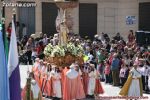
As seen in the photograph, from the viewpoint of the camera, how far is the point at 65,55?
18.5 m

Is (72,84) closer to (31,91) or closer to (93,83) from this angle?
(93,83)

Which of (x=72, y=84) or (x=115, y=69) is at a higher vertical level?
(x=115, y=69)

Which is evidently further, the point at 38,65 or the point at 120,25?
the point at 120,25

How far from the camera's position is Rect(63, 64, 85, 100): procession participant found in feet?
57.2

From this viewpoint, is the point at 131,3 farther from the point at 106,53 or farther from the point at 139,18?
the point at 106,53

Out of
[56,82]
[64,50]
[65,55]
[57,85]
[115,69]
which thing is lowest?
[57,85]

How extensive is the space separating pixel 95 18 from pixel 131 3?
255 cm

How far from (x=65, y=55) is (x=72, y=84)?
137 centimetres

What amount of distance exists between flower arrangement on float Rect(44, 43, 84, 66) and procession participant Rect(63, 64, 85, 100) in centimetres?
88

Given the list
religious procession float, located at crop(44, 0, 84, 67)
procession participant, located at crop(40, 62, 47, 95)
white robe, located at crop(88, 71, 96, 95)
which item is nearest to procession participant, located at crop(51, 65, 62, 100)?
procession participant, located at crop(40, 62, 47, 95)

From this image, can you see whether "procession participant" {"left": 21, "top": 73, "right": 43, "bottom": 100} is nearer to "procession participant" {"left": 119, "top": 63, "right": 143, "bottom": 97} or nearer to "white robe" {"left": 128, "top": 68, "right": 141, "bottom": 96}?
"procession participant" {"left": 119, "top": 63, "right": 143, "bottom": 97}

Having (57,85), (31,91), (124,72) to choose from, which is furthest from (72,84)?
(124,72)

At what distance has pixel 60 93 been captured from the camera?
58.2 feet

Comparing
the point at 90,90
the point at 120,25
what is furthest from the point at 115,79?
the point at 120,25
